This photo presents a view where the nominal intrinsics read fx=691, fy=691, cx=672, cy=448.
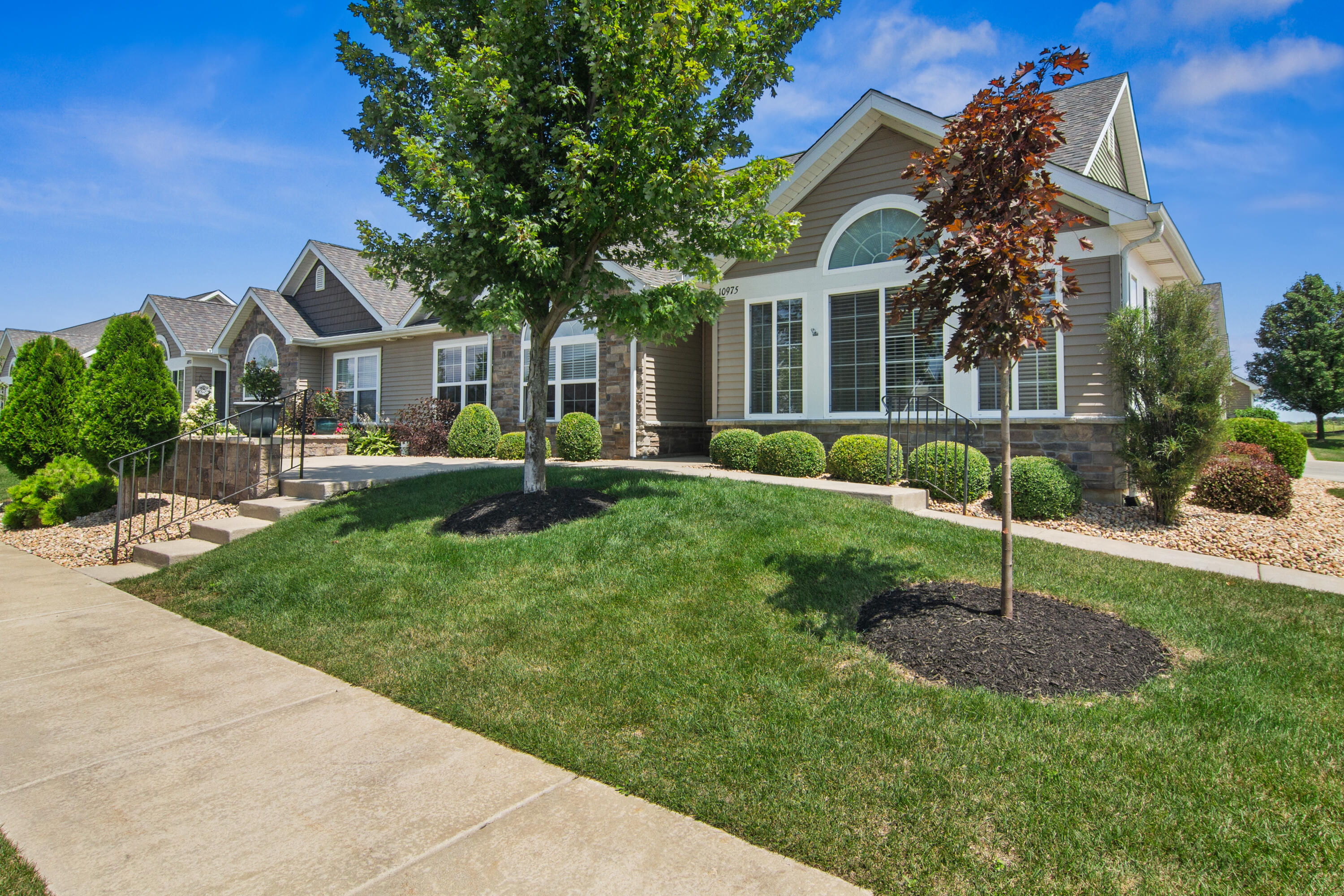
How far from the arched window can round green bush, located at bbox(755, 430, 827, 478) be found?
2.91 metres

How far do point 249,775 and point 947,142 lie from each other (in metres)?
4.98

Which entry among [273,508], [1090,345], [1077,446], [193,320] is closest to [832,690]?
[1077,446]

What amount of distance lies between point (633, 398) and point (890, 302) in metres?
5.36

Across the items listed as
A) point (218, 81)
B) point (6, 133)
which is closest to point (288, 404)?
point (6, 133)

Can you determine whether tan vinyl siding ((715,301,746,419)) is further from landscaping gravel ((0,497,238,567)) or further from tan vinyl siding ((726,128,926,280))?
landscaping gravel ((0,497,238,567))

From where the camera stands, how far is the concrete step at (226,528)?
7695 millimetres

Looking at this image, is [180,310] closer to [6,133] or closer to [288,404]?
[288,404]

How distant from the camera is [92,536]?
9070mm

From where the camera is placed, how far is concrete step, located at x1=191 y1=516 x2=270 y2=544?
770 centimetres

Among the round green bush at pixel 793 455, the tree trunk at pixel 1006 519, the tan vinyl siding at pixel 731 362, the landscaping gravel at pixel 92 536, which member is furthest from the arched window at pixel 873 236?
the landscaping gravel at pixel 92 536

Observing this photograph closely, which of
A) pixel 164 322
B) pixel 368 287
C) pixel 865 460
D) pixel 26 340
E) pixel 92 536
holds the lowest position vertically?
pixel 92 536

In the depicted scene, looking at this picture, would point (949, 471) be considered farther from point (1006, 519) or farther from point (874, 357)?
point (1006, 519)

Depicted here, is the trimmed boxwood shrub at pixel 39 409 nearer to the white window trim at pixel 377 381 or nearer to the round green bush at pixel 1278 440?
the white window trim at pixel 377 381

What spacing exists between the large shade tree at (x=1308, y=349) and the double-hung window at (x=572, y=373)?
30695 millimetres
